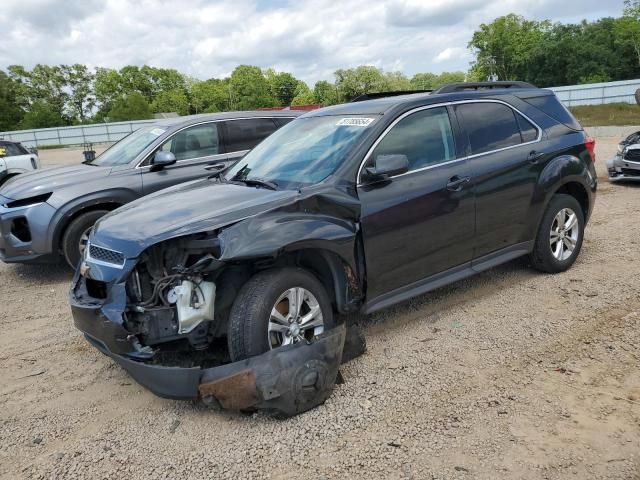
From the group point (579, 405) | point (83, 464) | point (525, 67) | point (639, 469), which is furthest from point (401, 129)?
point (525, 67)

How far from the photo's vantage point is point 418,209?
4160mm

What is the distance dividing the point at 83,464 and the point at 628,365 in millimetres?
3444

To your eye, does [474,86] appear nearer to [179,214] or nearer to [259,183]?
[259,183]

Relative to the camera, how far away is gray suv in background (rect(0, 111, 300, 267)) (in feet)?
20.3

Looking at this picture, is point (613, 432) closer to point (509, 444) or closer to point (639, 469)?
point (639, 469)

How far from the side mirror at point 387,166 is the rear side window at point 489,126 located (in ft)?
3.29

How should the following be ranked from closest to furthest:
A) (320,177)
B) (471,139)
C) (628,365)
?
(628,365) < (320,177) < (471,139)

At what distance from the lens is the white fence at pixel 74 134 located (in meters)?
51.0

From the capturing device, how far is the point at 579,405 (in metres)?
3.24

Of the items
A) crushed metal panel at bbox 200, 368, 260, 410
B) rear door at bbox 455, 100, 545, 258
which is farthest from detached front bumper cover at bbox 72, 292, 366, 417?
rear door at bbox 455, 100, 545, 258

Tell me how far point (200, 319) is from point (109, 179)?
390 centimetres

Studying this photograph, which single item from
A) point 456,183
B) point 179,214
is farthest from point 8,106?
point 456,183

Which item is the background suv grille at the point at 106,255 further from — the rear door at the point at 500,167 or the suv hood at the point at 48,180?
the suv hood at the point at 48,180

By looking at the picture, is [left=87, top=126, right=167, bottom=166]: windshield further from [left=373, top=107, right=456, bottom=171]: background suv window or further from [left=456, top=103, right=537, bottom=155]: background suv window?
[left=456, top=103, right=537, bottom=155]: background suv window
